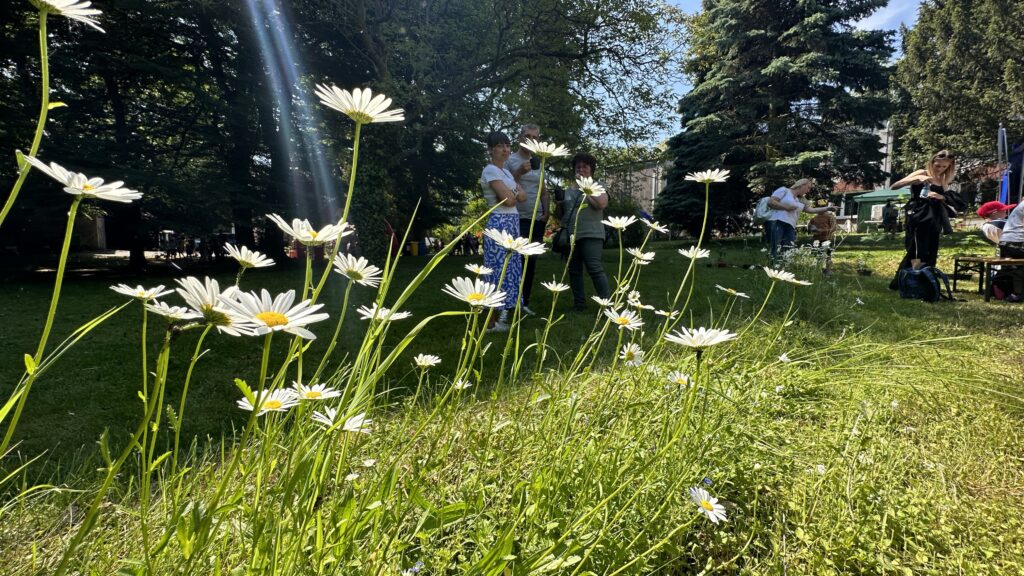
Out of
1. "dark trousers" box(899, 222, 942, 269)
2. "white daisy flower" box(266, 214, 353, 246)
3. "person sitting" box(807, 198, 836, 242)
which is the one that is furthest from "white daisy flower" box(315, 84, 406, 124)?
"person sitting" box(807, 198, 836, 242)

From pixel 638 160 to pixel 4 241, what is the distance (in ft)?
47.7

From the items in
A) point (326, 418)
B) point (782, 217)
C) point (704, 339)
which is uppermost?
point (782, 217)

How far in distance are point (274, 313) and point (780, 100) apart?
17.7 meters

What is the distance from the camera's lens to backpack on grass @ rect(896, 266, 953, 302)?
483 centimetres

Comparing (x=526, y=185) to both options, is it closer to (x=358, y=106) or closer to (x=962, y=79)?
(x=358, y=106)

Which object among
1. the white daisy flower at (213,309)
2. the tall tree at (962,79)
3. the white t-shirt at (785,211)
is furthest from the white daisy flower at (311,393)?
the tall tree at (962,79)

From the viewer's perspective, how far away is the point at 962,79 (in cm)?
1952

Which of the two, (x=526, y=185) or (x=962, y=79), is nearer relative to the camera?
(x=526, y=185)

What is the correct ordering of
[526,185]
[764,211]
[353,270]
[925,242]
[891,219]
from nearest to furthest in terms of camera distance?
[353,270], [526,185], [925,242], [764,211], [891,219]

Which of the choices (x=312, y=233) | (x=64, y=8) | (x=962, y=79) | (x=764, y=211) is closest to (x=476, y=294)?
(x=312, y=233)

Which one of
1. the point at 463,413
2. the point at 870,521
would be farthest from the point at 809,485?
the point at 463,413

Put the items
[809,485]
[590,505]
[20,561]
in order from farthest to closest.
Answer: [809,485]
[590,505]
[20,561]

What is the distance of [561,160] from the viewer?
10.9 meters

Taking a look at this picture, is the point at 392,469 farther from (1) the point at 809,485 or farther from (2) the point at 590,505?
(1) the point at 809,485
